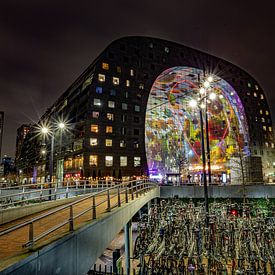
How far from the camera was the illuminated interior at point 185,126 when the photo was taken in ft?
196

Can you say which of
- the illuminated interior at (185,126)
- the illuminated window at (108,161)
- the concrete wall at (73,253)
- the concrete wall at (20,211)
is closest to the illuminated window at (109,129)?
the illuminated window at (108,161)

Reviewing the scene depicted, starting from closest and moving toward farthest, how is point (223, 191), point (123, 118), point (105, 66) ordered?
point (223, 191)
point (105, 66)
point (123, 118)

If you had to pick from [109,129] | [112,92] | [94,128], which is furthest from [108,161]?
[112,92]

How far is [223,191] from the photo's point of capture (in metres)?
26.3

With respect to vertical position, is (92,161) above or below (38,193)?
above

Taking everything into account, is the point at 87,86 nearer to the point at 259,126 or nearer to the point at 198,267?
the point at 198,267

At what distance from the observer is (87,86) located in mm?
53875

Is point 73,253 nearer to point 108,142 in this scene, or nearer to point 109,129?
point 108,142

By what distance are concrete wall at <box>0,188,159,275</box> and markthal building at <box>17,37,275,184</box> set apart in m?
32.4

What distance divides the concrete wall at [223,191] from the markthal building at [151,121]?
10684 mm

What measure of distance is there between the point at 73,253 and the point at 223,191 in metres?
23.6

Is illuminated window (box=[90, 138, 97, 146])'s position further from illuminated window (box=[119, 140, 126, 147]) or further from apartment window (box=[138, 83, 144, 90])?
apartment window (box=[138, 83, 144, 90])

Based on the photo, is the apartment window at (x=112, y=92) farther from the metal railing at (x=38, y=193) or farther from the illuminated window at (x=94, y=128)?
the metal railing at (x=38, y=193)

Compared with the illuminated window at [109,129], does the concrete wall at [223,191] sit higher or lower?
lower
